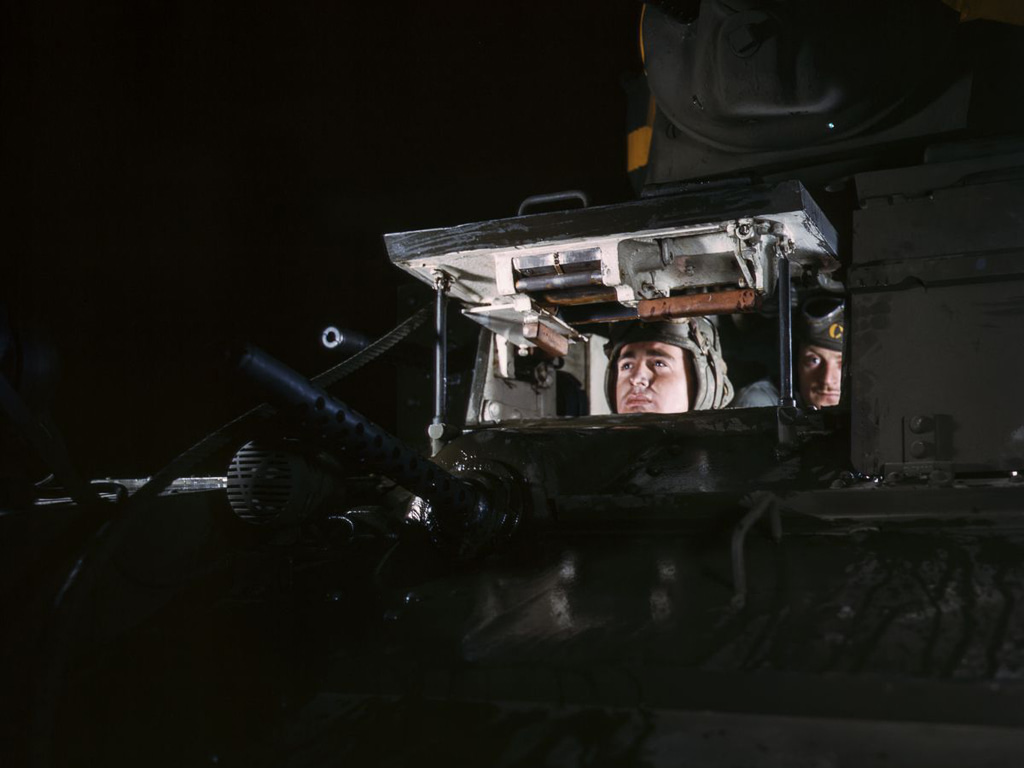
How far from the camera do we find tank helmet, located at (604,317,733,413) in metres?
3.88

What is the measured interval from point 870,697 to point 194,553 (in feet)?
4.98

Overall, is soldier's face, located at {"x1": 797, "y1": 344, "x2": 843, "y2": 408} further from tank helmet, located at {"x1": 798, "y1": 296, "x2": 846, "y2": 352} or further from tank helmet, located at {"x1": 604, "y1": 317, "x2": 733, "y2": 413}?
tank helmet, located at {"x1": 604, "y1": 317, "x2": 733, "y2": 413}

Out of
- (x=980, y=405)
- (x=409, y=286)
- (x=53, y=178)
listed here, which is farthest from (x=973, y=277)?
(x=53, y=178)

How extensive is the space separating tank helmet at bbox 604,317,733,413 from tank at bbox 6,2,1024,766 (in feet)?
2.83

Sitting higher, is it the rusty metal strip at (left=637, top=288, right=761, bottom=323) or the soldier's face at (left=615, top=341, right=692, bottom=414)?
the rusty metal strip at (left=637, top=288, right=761, bottom=323)

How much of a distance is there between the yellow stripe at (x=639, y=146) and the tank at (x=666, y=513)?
37 cm

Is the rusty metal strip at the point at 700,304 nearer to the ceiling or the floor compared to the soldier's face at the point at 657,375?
nearer to the ceiling

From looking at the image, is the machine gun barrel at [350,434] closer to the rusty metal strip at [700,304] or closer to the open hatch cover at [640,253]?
the open hatch cover at [640,253]

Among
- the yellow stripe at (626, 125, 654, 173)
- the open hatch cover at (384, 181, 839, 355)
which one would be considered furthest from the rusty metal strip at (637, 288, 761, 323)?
the yellow stripe at (626, 125, 654, 173)

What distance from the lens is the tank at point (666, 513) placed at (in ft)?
4.40

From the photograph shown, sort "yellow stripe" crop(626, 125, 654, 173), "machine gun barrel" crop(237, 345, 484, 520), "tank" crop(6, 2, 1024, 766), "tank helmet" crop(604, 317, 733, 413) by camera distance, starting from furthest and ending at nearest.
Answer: "tank helmet" crop(604, 317, 733, 413) < "yellow stripe" crop(626, 125, 654, 173) < "machine gun barrel" crop(237, 345, 484, 520) < "tank" crop(6, 2, 1024, 766)

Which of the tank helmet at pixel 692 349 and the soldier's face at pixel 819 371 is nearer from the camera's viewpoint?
the tank helmet at pixel 692 349

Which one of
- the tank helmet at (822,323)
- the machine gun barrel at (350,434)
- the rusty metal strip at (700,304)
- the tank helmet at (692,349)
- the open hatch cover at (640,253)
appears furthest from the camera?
the tank helmet at (822,323)

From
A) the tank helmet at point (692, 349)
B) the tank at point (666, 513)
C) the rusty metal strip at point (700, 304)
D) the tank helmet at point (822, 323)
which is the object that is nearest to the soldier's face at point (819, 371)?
the tank helmet at point (822, 323)
